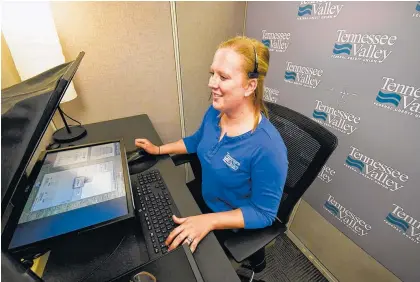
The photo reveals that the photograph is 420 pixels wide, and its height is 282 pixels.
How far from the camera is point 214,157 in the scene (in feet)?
3.03

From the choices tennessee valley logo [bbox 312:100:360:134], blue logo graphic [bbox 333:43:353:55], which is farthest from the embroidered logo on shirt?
blue logo graphic [bbox 333:43:353:55]

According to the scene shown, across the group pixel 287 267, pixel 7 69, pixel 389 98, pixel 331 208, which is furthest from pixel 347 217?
pixel 7 69

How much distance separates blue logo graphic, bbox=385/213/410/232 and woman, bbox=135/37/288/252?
0.63 meters

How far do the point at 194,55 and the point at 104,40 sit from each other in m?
0.59

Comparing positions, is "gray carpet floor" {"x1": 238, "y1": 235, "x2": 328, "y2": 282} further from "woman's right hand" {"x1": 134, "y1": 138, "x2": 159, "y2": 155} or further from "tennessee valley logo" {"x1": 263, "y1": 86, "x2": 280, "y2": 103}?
"tennessee valley logo" {"x1": 263, "y1": 86, "x2": 280, "y2": 103}

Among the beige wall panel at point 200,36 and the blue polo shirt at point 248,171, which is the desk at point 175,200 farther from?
the beige wall panel at point 200,36

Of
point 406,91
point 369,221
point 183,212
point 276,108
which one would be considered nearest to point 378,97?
point 406,91

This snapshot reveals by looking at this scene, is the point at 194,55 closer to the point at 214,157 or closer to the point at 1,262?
the point at 214,157

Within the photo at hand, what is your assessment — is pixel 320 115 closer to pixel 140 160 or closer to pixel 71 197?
pixel 140 160

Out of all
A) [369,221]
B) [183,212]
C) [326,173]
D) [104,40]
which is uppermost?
[104,40]

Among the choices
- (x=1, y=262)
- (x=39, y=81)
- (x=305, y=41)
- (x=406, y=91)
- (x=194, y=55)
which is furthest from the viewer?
(x=194, y=55)

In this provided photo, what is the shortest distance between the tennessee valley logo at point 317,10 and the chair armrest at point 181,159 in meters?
1.02

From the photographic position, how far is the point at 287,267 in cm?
146

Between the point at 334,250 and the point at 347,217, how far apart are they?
0.29 meters
